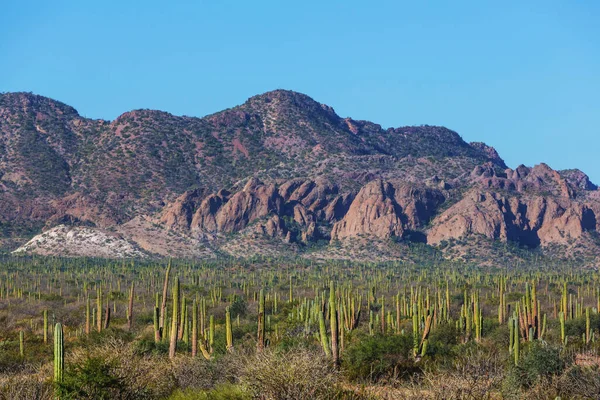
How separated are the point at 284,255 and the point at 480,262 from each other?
25.2 meters

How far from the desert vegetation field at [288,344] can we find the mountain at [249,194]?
43.0 m

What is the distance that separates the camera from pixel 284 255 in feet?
363

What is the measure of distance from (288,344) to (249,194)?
9931cm

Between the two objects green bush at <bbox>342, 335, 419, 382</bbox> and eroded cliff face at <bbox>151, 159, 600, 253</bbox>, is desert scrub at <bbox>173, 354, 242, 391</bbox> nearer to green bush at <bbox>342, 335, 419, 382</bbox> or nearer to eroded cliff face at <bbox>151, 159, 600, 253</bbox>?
green bush at <bbox>342, 335, 419, 382</bbox>

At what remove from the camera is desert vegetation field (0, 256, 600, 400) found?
1670 cm

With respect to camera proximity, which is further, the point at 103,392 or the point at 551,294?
the point at 551,294

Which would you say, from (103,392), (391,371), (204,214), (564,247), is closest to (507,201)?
(564,247)

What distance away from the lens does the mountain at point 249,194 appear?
376 feet

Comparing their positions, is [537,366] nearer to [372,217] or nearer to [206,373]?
[206,373]

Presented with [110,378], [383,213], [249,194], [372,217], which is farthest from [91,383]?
[249,194]

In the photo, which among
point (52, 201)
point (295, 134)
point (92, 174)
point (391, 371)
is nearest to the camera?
point (391, 371)

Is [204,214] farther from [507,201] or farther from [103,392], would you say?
[103,392]

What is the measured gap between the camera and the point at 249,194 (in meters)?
124

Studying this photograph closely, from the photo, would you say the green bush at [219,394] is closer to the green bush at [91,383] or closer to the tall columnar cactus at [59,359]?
the green bush at [91,383]
